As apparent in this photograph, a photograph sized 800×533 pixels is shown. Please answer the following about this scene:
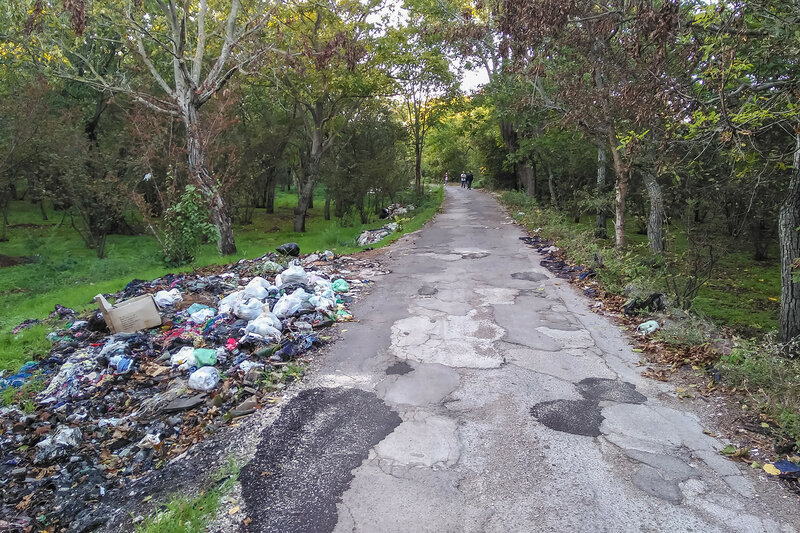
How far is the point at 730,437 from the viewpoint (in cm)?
379

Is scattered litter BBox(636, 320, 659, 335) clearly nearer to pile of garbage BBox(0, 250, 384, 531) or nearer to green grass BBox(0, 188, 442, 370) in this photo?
pile of garbage BBox(0, 250, 384, 531)

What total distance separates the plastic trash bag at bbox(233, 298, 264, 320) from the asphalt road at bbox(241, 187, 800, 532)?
4.06 ft

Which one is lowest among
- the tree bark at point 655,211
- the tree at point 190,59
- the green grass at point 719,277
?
the green grass at point 719,277

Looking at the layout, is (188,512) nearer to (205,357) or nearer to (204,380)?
(204,380)

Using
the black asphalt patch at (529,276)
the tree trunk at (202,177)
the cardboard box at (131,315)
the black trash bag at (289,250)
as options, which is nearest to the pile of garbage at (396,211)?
the tree trunk at (202,177)

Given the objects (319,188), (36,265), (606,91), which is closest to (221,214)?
(36,265)

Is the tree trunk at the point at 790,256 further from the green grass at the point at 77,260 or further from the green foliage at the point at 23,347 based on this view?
the green foliage at the point at 23,347

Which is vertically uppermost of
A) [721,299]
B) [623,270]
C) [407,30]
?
[407,30]

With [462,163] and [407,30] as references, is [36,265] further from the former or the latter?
[462,163]

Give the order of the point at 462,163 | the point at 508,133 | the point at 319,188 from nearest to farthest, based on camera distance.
→ the point at 508,133 → the point at 319,188 → the point at 462,163

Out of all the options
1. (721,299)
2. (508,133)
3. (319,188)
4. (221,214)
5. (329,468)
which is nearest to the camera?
Answer: (329,468)

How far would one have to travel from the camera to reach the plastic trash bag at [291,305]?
21.5ft

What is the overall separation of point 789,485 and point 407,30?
1915cm

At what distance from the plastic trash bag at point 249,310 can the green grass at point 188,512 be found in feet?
10.4
